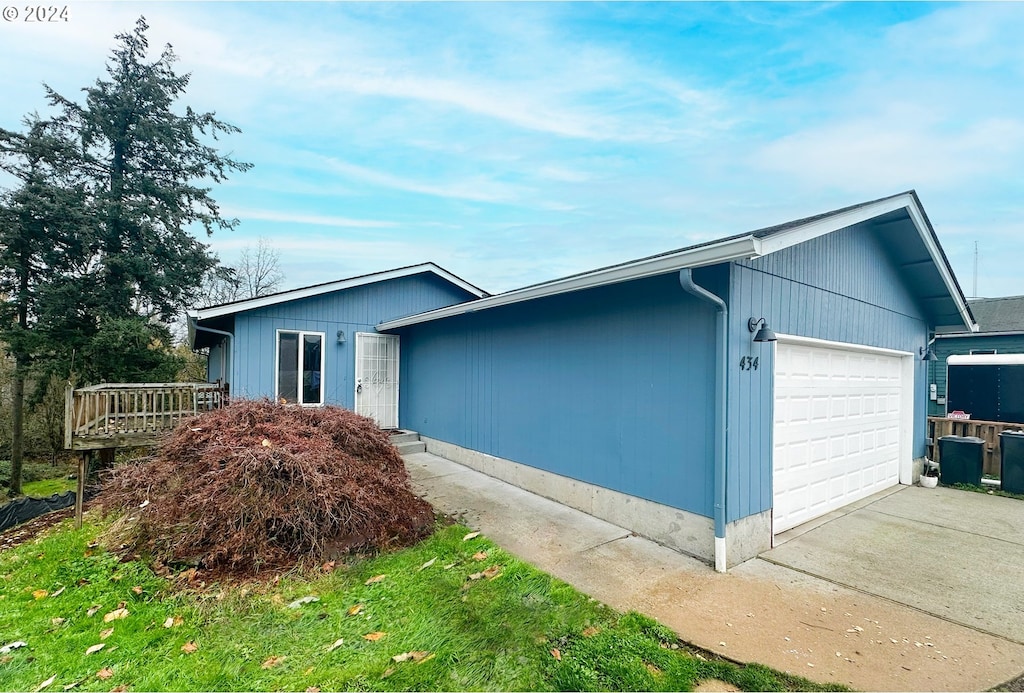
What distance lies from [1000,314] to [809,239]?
14284mm

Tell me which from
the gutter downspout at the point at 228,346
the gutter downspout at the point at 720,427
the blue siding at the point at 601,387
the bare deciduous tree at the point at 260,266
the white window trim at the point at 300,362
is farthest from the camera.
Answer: the bare deciduous tree at the point at 260,266

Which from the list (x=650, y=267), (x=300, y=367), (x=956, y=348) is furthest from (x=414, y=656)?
(x=956, y=348)

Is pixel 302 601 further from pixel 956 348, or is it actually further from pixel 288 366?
pixel 956 348

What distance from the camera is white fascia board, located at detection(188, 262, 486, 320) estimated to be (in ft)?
26.4

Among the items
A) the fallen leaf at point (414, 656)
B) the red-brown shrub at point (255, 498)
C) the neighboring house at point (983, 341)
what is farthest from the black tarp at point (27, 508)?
the neighboring house at point (983, 341)

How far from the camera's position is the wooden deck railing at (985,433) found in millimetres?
7691

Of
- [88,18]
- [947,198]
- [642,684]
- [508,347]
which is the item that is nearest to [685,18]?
[508,347]

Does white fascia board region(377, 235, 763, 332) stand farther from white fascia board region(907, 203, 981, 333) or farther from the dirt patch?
white fascia board region(907, 203, 981, 333)

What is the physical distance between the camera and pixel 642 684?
8.63 feet

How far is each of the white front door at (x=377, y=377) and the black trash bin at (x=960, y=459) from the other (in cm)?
988

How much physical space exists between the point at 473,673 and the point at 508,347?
478cm

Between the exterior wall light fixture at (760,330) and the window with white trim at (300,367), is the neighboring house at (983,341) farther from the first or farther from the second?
the window with white trim at (300,367)

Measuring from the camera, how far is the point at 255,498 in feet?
13.7

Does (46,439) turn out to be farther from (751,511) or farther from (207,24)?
(751,511)
